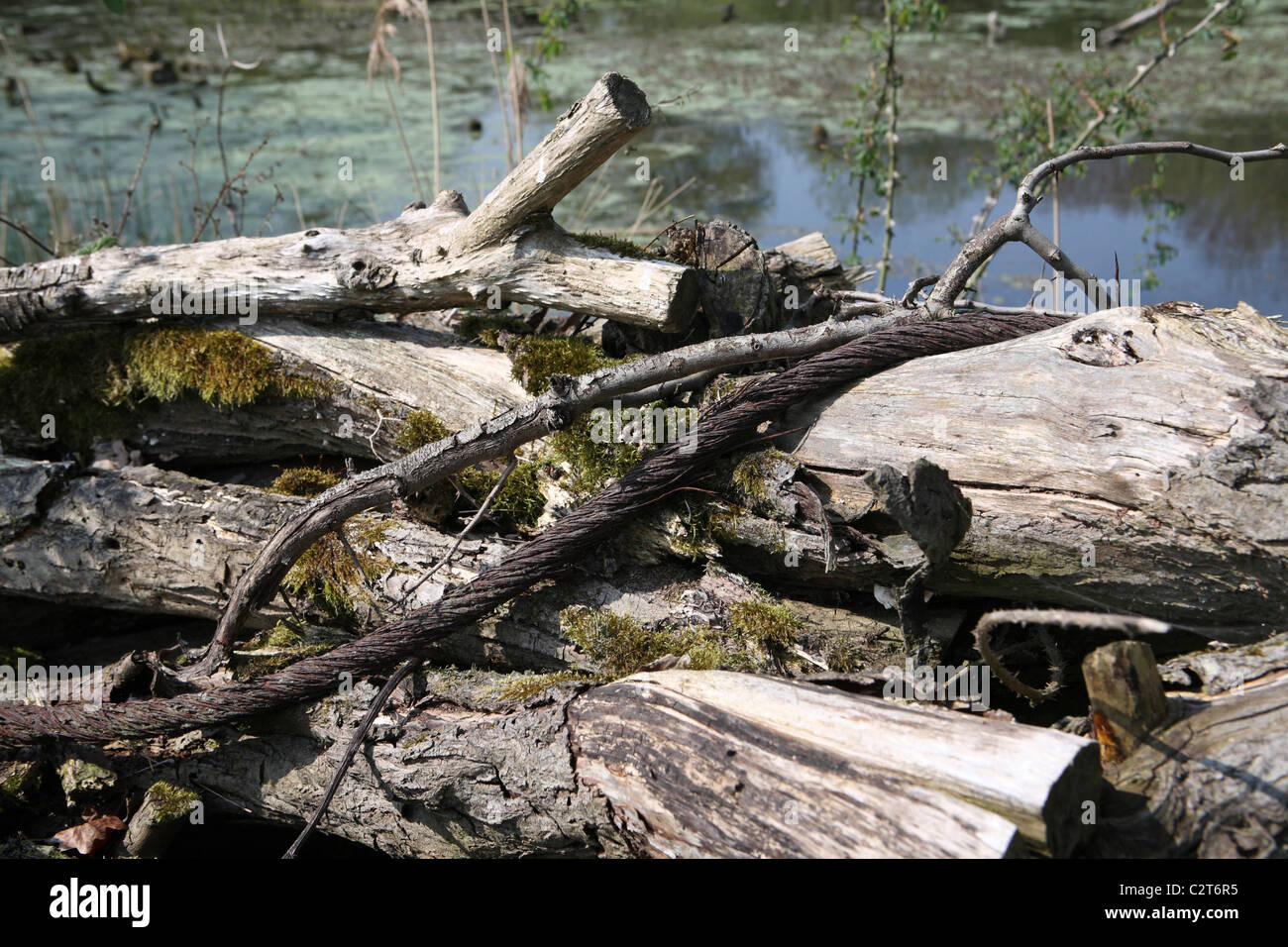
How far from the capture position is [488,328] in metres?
3.37

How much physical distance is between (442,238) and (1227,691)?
2.51m

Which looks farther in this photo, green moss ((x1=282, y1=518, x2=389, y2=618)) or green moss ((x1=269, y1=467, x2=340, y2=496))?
green moss ((x1=269, y1=467, x2=340, y2=496))

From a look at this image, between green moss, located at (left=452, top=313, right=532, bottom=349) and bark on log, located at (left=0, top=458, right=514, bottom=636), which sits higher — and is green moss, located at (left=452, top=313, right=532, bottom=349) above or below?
above

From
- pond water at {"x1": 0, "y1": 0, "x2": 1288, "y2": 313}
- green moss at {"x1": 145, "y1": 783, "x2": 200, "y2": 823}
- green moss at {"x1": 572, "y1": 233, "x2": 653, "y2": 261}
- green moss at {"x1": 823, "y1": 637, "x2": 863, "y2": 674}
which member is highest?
pond water at {"x1": 0, "y1": 0, "x2": 1288, "y2": 313}

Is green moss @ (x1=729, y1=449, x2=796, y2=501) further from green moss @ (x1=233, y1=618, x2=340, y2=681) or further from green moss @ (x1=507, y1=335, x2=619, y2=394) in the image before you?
green moss @ (x1=233, y1=618, x2=340, y2=681)

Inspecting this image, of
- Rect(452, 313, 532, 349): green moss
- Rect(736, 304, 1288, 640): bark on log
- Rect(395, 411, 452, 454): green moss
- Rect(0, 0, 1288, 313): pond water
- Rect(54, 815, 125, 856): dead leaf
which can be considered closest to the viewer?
Rect(736, 304, 1288, 640): bark on log

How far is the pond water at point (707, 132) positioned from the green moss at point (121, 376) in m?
2.07

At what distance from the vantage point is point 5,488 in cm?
314

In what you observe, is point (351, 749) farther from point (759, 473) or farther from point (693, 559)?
point (759, 473)

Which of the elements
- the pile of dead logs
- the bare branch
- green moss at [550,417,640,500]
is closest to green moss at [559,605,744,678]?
the pile of dead logs

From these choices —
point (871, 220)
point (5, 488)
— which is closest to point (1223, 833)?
point (5, 488)

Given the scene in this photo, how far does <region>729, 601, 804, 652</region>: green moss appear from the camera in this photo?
2.48 meters

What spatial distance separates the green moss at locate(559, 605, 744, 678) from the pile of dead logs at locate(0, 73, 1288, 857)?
0.06 feet
